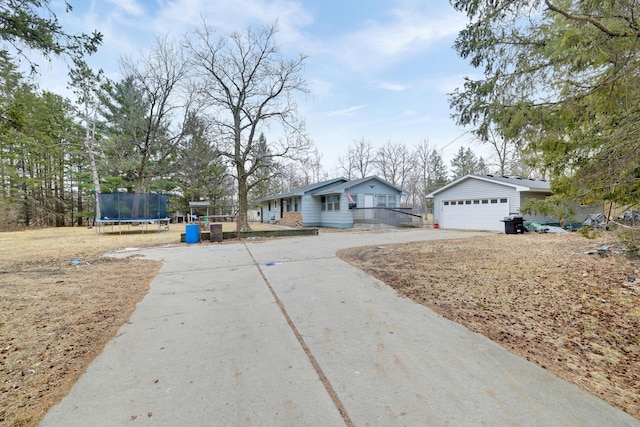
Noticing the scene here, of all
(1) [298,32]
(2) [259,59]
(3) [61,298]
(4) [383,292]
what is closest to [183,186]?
(2) [259,59]

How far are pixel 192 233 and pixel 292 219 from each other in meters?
11.4

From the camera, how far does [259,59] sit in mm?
15547

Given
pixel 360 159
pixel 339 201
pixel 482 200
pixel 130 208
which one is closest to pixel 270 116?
pixel 339 201

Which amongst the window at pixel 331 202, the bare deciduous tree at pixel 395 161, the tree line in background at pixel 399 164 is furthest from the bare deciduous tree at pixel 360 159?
the window at pixel 331 202

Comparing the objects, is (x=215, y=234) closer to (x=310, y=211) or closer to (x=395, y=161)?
(x=310, y=211)

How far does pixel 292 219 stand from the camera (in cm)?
2289

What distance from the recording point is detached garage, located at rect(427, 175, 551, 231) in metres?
14.9

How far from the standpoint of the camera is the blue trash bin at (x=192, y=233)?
1183 cm

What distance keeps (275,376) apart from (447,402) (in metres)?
1.32

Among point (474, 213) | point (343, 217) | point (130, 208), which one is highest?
point (130, 208)

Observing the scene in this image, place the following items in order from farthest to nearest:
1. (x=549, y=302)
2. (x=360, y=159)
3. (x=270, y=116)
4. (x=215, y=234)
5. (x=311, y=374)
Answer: (x=360, y=159) < (x=270, y=116) < (x=215, y=234) < (x=549, y=302) < (x=311, y=374)

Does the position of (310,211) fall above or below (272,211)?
below

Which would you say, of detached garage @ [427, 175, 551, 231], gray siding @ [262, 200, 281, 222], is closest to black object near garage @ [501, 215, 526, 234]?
detached garage @ [427, 175, 551, 231]

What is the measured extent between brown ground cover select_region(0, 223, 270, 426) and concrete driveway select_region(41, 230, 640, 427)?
0.63 ft
